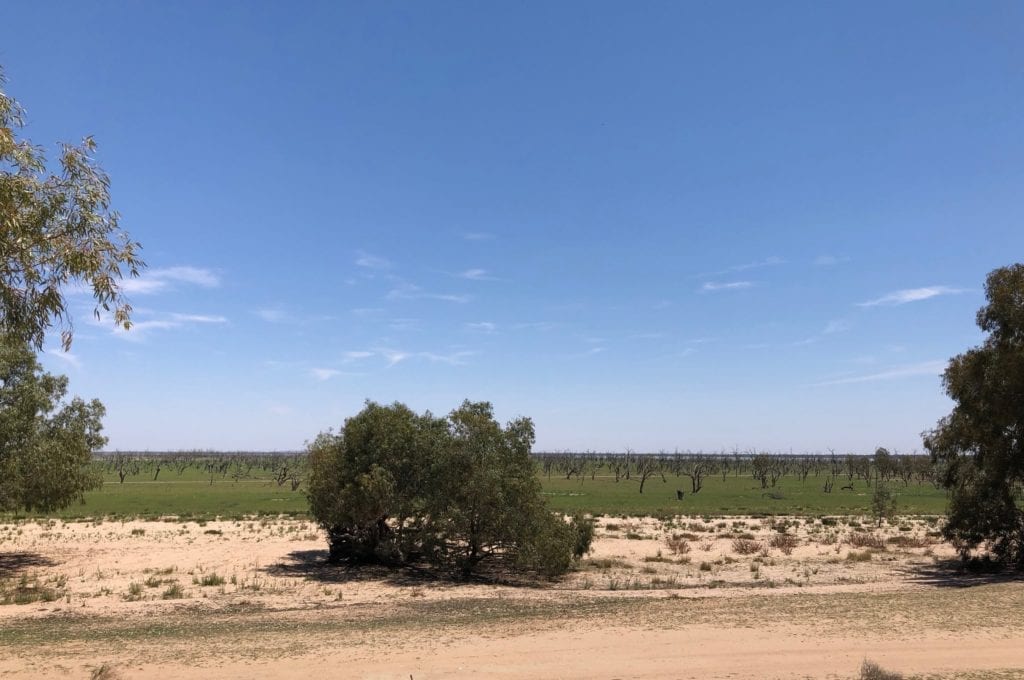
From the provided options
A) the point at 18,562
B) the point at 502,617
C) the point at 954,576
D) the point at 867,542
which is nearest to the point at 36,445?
the point at 18,562

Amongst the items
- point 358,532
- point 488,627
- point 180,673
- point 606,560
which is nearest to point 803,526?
point 606,560

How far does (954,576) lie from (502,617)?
17.7 m

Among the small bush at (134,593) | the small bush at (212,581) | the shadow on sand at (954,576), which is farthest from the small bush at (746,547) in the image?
the small bush at (134,593)

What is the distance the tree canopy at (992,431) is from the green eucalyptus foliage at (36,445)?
3297 cm

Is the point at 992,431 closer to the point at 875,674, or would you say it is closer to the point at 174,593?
the point at 875,674

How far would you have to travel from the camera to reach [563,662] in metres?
11.3

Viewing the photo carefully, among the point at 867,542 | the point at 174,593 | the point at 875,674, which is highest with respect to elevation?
the point at 875,674

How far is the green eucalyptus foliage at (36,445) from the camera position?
2555 cm

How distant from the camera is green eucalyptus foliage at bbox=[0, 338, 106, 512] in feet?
83.8

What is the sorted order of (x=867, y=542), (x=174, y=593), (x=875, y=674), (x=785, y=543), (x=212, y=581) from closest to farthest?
(x=875, y=674), (x=174, y=593), (x=212, y=581), (x=785, y=543), (x=867, y=542)

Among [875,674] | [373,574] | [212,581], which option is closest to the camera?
[875,674]

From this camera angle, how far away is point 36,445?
2650cm

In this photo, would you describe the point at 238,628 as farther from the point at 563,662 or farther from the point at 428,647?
the point at 563,662

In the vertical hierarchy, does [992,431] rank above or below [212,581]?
above
